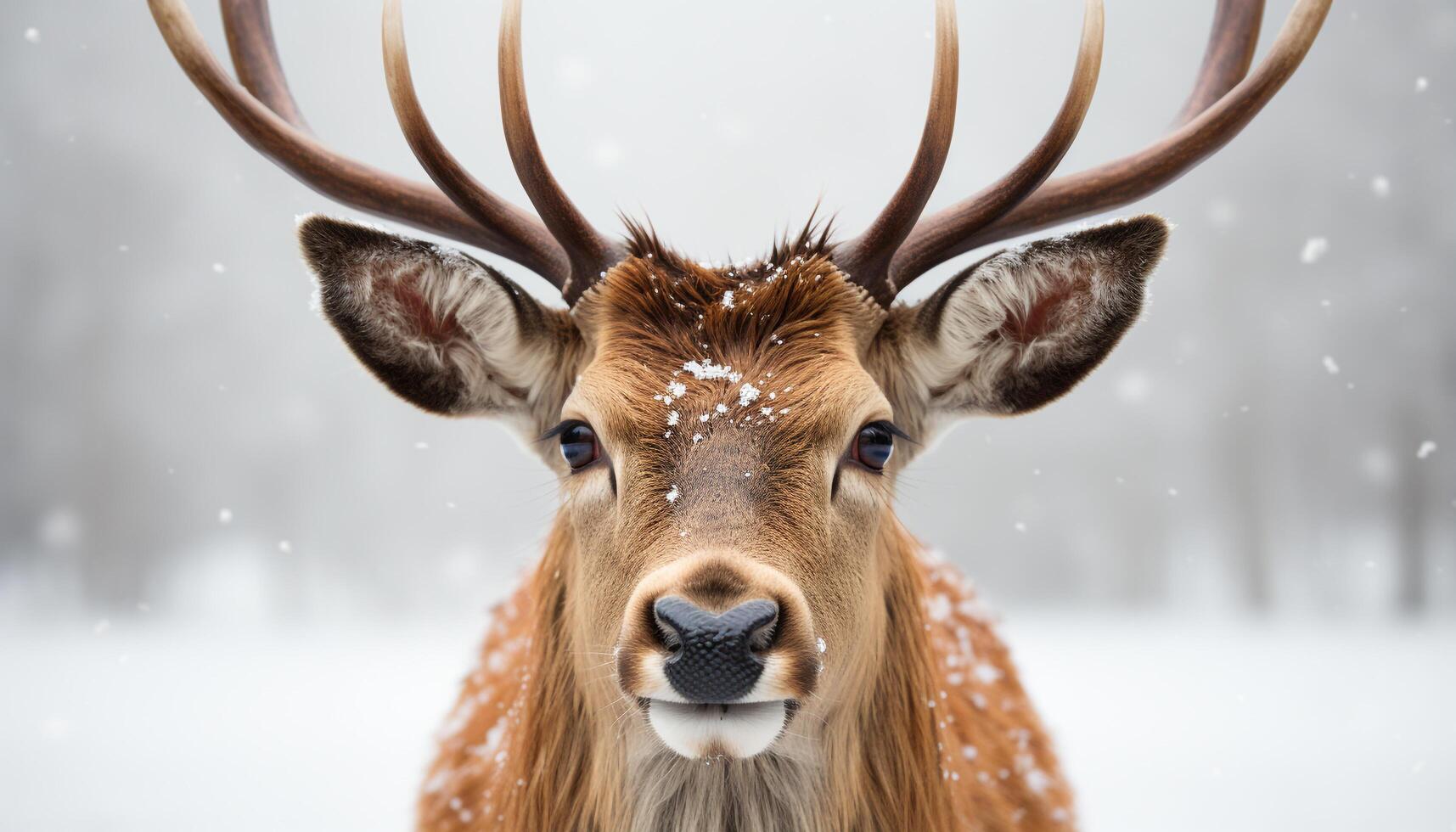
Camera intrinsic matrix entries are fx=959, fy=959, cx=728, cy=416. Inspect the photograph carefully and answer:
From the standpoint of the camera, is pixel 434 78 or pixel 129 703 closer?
pixel 129 703

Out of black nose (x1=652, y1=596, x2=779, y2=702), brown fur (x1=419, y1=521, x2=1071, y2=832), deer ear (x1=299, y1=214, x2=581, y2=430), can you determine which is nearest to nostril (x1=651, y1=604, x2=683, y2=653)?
black nose (x1=652, y1=596, x2=779, y2=702)

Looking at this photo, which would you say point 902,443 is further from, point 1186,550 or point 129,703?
point 1186,550

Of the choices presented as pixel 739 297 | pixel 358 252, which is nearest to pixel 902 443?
pixel 739 297

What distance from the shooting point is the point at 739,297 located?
255 centimetres

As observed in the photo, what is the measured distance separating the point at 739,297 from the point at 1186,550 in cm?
1719

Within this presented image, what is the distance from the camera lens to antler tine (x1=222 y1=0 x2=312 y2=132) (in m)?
3.44

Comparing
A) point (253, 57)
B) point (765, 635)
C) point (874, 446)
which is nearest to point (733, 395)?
point (874, 446)

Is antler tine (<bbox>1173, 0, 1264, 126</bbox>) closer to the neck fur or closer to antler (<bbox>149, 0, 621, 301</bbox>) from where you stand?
the neck fur

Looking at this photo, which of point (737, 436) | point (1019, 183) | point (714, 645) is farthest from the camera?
point (1019, 183)

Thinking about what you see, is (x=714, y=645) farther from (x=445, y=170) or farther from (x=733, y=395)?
(x=445, y=170)

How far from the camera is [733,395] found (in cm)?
236

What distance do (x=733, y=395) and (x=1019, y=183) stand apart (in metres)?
1.08

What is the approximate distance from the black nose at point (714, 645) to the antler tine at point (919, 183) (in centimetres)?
119

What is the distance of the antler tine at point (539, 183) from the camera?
2.61 m
